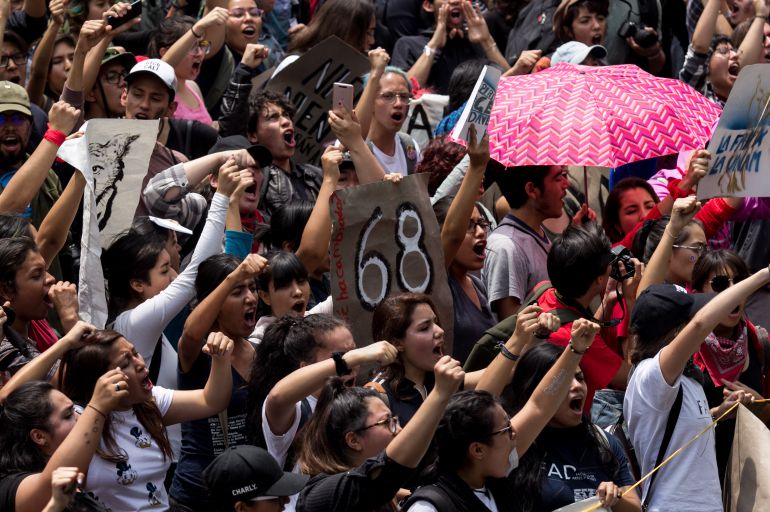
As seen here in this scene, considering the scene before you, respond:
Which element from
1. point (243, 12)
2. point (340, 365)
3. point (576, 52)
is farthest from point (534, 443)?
point (243, 12)

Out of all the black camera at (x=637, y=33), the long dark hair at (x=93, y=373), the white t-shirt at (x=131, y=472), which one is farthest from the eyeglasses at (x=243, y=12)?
the white t-shirt at (x=131, y=472)

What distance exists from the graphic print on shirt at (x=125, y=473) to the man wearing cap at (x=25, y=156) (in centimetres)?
173

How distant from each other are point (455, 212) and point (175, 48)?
2677mm

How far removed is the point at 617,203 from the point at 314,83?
1888 mm

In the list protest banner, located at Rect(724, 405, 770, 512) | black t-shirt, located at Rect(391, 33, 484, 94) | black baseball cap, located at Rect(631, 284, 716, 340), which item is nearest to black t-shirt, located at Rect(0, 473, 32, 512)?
black baseball cap, located at Rect(631, 284, 716, 340)

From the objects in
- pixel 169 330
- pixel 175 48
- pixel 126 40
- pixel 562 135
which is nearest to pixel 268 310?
pixel 169 330

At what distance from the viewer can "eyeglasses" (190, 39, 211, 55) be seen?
933cm

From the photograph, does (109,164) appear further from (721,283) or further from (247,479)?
(721,283)

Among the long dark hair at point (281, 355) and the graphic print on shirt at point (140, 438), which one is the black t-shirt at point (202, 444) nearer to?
the long dark hair at point (281, 355)

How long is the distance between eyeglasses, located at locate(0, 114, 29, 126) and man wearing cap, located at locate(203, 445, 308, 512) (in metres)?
2.77

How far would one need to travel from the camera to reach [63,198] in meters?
7.01

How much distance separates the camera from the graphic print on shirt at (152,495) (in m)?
5.87

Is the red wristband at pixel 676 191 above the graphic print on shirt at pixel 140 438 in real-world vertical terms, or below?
above

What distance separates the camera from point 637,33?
11109 mm
